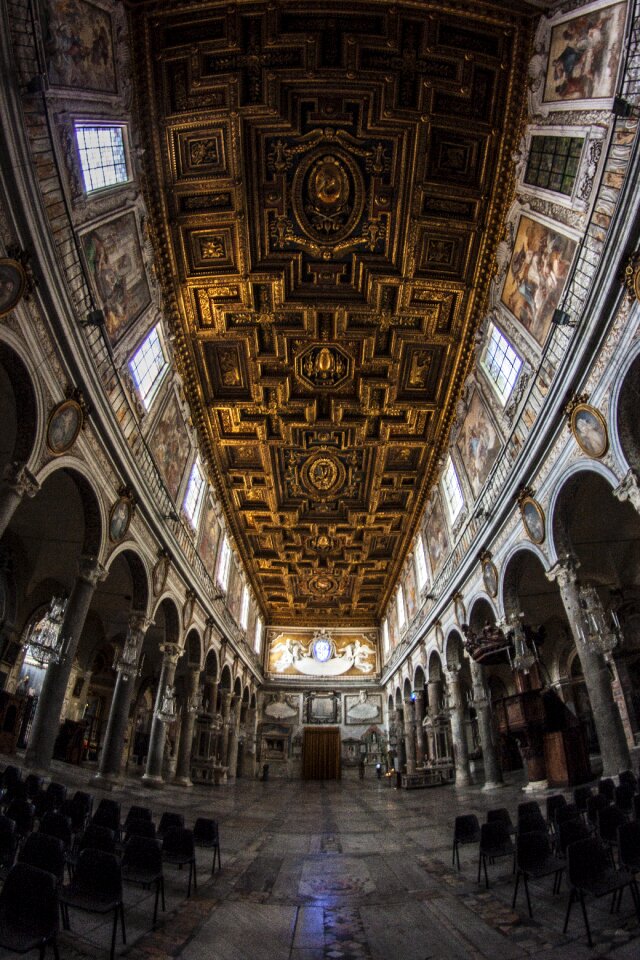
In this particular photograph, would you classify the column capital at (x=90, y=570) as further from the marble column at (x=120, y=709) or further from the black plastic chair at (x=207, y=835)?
the black plastic chair at (x=207, y=835)

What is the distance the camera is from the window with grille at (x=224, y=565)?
22.6 m

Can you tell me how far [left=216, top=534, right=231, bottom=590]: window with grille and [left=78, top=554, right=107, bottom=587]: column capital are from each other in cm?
1124

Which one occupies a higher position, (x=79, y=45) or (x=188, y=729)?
(x=79, y=45)

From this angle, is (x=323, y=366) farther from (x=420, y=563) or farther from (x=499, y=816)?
(x=499, y=816)

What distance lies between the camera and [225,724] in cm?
2361

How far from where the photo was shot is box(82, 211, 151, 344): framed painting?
10461mm

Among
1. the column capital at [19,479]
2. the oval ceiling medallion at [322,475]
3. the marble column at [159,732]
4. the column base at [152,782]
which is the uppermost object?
the oval ceiling medallion at [322,475]

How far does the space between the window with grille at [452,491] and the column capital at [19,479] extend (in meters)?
13.6

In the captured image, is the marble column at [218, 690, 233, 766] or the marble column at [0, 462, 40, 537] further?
the marble column at [218, 690, 233, 766]

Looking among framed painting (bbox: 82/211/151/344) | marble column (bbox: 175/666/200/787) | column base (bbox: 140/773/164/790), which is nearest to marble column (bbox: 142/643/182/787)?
column base (bbox: 140/773/164/790)

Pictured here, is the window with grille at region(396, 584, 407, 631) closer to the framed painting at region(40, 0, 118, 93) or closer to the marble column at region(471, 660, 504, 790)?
the marble column at region(471, 660, 504, 790)

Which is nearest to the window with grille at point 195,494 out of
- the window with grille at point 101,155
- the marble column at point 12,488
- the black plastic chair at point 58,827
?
the marble column at point 12,488

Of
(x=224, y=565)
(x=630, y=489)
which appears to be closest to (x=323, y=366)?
(x=630, y=489)

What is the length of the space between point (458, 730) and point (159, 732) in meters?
10.3
